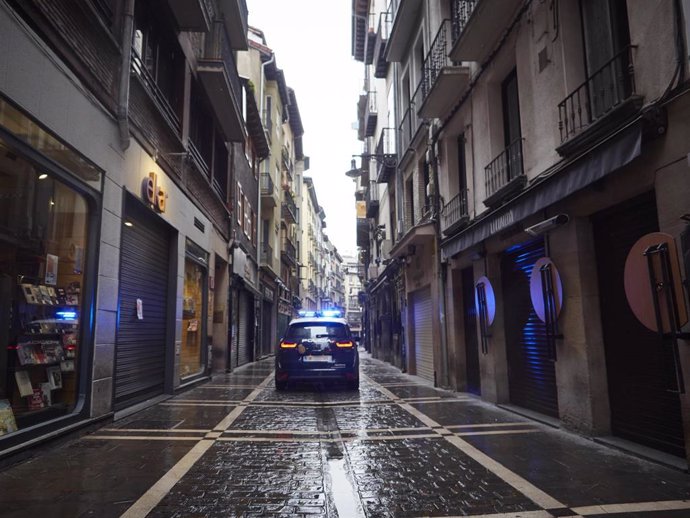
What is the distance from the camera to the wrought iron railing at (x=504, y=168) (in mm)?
8944

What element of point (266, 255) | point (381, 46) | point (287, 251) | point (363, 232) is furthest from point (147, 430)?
point (363, 232)

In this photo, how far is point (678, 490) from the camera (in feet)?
13.6

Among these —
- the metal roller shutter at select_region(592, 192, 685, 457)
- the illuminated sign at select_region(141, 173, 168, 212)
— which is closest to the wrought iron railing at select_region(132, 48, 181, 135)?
the illuminated sign at select_region(141, 173, 168, 212)

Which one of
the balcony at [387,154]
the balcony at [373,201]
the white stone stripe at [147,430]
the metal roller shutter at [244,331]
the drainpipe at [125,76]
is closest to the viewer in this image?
the white stone stripe at [147,430]

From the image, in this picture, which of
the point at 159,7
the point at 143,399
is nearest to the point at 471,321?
the point at 143,399

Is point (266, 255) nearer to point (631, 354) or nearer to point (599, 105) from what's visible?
point (599, 105)

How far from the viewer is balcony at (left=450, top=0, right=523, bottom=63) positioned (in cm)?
841

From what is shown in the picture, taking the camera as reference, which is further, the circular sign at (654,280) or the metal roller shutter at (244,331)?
the metal roller shutter at (244,331)

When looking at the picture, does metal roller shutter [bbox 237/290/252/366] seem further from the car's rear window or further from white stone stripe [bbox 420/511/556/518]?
white stone stripe [bbox 420/511/556/518]

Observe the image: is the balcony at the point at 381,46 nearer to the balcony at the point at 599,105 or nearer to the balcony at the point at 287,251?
the balcony at the point at 287,251

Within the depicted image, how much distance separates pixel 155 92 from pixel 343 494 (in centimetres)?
862

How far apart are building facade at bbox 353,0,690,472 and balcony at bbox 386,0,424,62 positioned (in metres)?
2.67

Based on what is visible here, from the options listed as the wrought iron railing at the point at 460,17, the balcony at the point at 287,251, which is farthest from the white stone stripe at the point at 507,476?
the balcony at the point at 287,251

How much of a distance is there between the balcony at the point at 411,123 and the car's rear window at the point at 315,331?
22.6 feet
